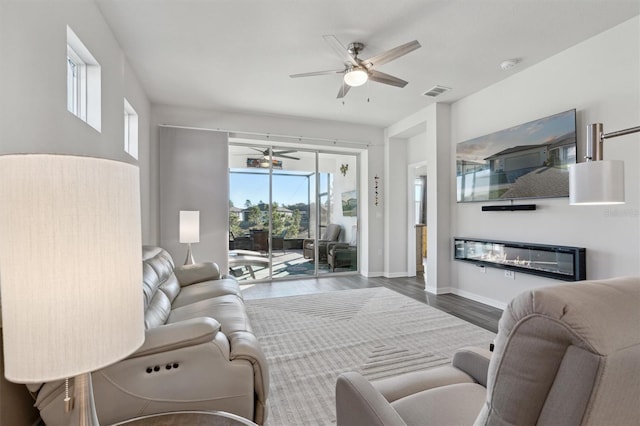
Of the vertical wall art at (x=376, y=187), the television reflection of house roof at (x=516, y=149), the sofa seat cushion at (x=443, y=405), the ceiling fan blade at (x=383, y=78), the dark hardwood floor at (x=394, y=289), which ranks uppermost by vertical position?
the ceiling fan blade at (x=383, y=78)

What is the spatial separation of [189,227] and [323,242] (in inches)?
105

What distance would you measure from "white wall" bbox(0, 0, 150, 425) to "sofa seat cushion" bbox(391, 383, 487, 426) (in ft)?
5.13

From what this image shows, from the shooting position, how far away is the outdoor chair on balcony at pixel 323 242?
19.6 feet

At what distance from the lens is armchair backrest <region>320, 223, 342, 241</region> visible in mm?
6129

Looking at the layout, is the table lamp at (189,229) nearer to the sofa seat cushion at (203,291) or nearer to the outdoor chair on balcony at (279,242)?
the sofa seat cushion at (203,291)

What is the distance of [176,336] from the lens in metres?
1.41

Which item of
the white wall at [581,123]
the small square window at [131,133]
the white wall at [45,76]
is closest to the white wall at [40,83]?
the white wall at [45,76]

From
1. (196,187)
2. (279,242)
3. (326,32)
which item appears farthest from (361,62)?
(279,242)

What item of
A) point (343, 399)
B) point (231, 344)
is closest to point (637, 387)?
point (343, 399)

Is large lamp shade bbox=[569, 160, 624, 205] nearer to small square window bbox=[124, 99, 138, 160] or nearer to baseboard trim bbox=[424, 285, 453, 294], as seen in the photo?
baseboard trim bbox=[424, 285, 453, 294]

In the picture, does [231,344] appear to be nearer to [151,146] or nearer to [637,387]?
[637,387]

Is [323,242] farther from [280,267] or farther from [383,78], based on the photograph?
[383,78]

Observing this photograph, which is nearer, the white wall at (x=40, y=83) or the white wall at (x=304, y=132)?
the white wall at (x=40, y=83)

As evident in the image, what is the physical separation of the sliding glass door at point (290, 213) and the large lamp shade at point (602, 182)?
4869 mm
